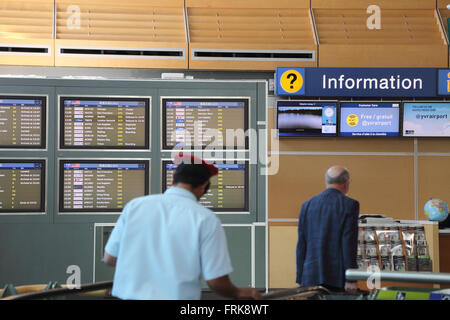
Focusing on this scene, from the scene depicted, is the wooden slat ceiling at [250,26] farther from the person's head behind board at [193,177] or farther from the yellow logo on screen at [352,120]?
the person's head behind board at [193,177]

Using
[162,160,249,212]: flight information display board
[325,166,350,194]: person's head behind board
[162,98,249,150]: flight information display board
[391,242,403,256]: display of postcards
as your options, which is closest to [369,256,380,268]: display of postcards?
[391,242,403,256]: display of postcards

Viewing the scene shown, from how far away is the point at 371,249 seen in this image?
5055mm

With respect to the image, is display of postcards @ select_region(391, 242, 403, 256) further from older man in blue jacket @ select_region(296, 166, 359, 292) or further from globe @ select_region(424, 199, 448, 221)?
older man in blue jacket @ select_region(296, 166, 359, 292)

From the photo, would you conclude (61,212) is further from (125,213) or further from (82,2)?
(82,2)

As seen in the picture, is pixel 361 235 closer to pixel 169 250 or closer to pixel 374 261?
pixel 374 261

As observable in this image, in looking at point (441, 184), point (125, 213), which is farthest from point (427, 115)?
point (125, 213)

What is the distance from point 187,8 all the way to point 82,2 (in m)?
1.23

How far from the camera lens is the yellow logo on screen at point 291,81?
271 inches

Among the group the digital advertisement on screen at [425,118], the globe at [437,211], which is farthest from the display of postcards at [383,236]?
the digital advertisement on screen at [425,118]

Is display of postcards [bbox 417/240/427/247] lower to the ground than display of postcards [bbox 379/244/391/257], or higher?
higher

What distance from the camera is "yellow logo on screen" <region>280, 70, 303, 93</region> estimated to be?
6875mm

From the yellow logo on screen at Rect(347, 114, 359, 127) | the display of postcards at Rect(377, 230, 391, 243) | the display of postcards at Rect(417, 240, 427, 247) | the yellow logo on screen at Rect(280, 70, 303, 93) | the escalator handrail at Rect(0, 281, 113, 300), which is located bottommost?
the display of postcards at Rect(417, 240, 427, 247)

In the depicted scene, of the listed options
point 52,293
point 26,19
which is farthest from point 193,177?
point 26,19

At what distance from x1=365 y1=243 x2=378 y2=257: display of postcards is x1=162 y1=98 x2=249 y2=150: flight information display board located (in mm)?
1291
